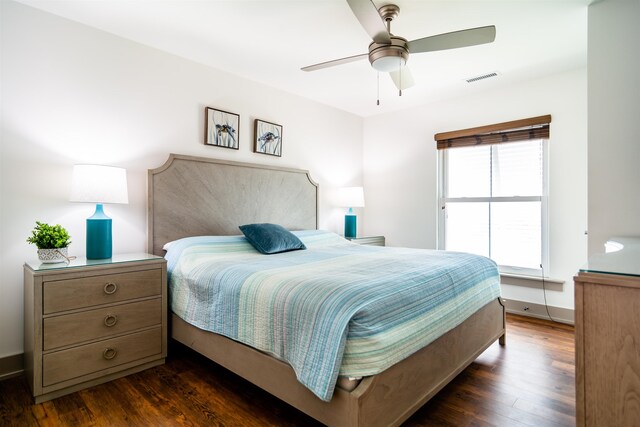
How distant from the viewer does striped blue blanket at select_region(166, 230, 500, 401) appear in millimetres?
1288

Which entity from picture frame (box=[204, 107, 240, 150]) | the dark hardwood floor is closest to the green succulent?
the dark hardwood floor

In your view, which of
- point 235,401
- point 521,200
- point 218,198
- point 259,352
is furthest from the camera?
point 521,200

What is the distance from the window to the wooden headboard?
1.70 metres

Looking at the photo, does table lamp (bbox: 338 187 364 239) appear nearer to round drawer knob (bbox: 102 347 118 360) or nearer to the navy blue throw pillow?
the navy blue throw pillow

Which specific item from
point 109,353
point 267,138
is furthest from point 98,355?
point 267,138

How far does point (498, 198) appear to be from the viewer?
3551 millimetres

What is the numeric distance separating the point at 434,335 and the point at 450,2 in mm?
1978

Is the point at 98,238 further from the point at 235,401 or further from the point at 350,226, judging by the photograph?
the point at 350,226

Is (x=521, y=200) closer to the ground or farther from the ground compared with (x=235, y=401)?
farther from the ground

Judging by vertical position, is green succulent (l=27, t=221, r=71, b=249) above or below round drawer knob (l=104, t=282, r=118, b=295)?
above

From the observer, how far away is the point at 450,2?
205cm

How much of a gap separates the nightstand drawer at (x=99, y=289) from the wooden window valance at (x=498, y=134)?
329 centimetres

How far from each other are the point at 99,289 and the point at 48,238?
436mm

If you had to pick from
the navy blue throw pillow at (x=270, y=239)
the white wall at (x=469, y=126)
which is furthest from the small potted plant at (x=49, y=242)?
the white wall at (x=469, y=126)
